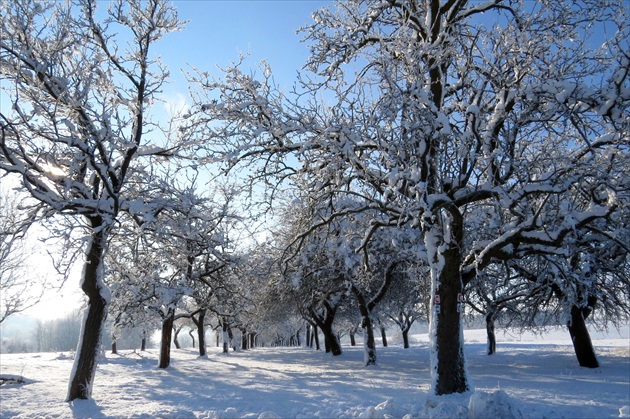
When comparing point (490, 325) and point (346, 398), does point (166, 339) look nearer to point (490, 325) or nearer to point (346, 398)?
point (346, 398)

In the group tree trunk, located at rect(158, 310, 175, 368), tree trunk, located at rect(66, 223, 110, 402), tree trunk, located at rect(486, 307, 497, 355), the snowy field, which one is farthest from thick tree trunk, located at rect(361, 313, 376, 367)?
tree trunk, located at rect(66, 223, 110, 402)

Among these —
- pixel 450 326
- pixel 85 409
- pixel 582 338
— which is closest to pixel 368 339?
pixel 582 338

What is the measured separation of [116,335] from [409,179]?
23.5m

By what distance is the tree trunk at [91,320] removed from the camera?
35.0 feet

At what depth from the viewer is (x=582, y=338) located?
57.1ft

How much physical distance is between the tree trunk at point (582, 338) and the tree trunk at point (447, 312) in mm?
10948

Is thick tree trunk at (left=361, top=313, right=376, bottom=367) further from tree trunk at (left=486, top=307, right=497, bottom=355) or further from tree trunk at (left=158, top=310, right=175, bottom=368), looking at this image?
tree trunk at (left=158, top=310, right=175, bottom=368)

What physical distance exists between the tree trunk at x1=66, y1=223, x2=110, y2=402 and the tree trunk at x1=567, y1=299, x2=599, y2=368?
55.6 ft

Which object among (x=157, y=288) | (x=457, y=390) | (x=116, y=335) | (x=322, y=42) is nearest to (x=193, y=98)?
(x=322, y=42)

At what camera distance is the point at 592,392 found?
35.1ft

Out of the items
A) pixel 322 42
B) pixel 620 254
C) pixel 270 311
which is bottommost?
pixel 270 311

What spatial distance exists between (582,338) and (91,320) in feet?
58.3

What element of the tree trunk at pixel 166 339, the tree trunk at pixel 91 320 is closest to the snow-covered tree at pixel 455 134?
the tree trunk at pixel 91 320

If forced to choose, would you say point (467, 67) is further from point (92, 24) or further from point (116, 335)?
point (116, 335)
